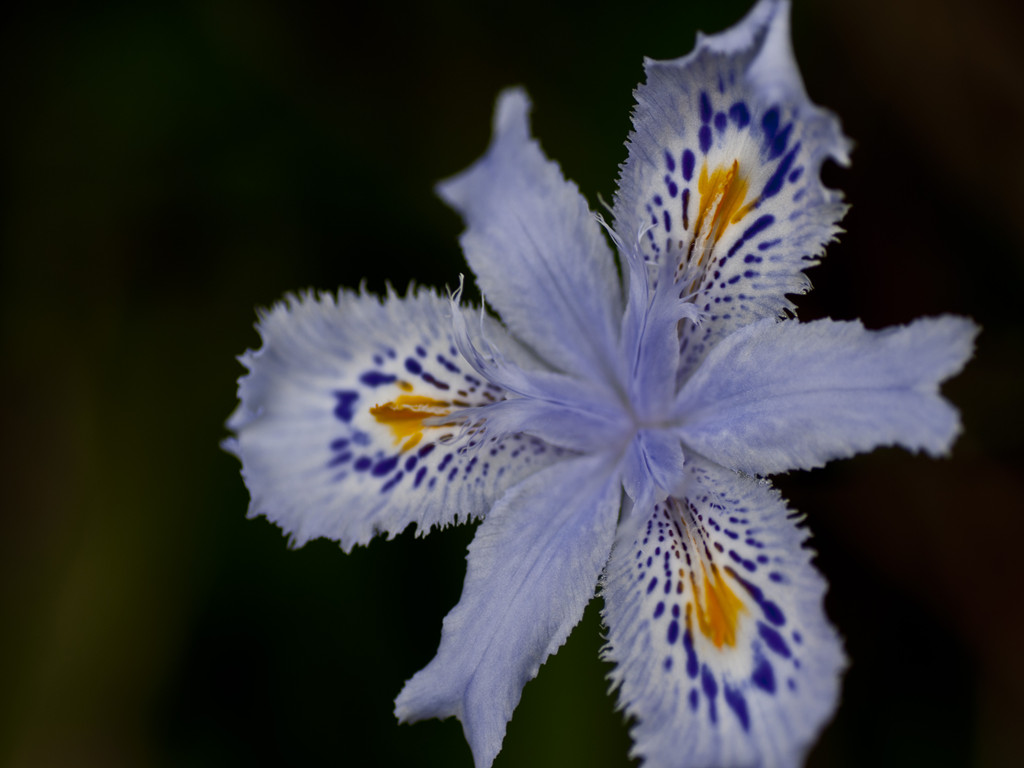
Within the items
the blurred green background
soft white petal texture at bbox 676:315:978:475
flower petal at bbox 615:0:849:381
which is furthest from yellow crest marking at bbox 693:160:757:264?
the blurred green background

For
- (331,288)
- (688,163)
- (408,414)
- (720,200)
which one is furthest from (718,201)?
(331,288)

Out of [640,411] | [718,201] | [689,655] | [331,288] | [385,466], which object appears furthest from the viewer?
[331,288]

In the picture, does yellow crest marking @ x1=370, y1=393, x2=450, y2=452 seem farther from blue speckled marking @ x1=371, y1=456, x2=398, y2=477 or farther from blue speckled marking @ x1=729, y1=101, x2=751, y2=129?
blue speckled marking @ x1=729, y1=101, x2=751, y2=129

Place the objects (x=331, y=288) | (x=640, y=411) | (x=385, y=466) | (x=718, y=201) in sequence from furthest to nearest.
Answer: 1. (x=331, y=288)
2. (x=385, y=466)
3. (x=640, y=411)
4. (x=718, y=201)

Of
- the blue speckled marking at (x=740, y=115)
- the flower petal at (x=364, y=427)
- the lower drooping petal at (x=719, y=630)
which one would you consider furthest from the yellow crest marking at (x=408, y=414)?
the blue speckled marking at (x=740, y=115)

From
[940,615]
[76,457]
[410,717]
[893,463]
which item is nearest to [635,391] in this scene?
[410,717]

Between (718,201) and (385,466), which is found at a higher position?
(718,201)

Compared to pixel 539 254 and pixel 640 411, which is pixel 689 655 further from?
pixel 539 254
